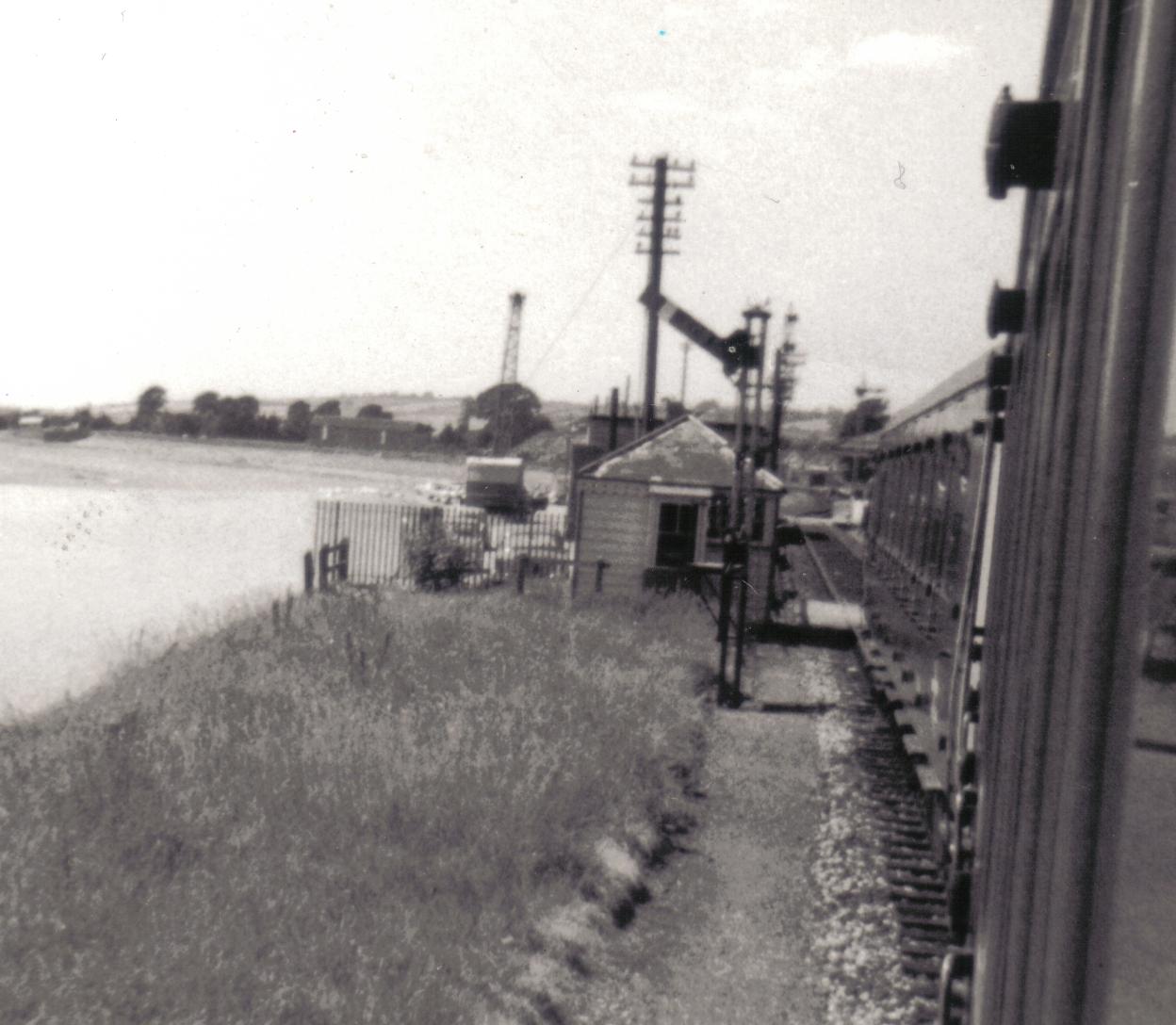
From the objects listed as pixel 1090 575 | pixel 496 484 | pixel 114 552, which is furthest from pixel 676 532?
pixel 496 484

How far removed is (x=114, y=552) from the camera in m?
31.2

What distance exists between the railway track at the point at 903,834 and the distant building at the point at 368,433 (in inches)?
3121

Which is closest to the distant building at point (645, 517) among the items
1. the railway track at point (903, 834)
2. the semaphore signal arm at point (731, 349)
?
the railway track at point (903, 834)

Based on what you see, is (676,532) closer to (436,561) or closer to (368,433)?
(436,561)

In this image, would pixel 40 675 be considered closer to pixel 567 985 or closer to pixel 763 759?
pixel 763 759

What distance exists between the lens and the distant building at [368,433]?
302 feet

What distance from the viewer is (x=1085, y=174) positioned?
56.5 inches

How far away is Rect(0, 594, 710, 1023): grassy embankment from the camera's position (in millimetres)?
5094

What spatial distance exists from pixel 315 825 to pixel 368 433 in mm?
90786

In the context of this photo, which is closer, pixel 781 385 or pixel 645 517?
pixel 645 517

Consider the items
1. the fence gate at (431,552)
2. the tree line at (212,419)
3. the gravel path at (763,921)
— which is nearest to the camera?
the gravel path at (763,921)

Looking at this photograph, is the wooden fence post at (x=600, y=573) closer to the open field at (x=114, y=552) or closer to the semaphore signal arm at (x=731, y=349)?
the open field at (x=114, y=552)

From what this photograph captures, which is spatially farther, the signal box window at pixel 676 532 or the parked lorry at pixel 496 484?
the parked lorry at pixel 496 484

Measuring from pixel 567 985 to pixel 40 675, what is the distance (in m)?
13.9
